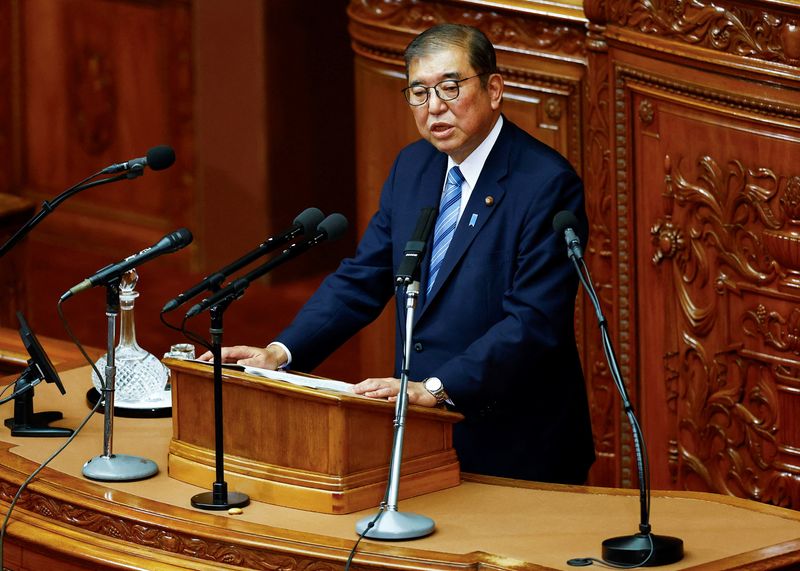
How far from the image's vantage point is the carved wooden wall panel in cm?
482

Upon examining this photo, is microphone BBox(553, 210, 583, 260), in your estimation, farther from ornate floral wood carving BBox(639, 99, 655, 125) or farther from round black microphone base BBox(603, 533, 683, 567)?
ornate floral wood carving BBox(639, 99, 655, 125)

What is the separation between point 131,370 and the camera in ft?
13.7

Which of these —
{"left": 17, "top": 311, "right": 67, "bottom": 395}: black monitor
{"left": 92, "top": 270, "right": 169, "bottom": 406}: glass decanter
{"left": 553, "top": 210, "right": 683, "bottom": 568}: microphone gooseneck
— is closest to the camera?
{"left": 553, "top": 210, "right": 683, "bottom": 568}: microphone gooseneck

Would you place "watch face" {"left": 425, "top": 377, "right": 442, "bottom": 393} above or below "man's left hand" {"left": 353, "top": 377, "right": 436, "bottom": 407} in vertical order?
below

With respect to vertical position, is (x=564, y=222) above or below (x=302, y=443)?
above

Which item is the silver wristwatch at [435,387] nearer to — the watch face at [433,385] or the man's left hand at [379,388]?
the watch face at [433,385]

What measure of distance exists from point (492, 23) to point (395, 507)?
2927 mm

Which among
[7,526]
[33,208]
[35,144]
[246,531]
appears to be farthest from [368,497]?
[35,144]

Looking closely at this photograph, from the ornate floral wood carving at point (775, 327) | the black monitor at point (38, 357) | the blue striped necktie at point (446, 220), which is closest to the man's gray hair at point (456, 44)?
the blue striped necktie at point (446, 220)

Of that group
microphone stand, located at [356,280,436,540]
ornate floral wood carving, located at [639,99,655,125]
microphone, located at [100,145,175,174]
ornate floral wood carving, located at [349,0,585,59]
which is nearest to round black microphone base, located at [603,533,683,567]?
microphone stand, located at [356,280,436,540]

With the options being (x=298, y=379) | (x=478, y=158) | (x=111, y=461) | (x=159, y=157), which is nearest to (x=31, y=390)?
(x=111, y=461)

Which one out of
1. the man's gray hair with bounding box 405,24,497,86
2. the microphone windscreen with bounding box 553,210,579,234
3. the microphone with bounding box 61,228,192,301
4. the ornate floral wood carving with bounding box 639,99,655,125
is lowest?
the microphone with bounding box 61,228,192,301

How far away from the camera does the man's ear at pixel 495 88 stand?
3.88 meters

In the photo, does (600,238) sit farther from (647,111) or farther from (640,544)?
(640,544)
